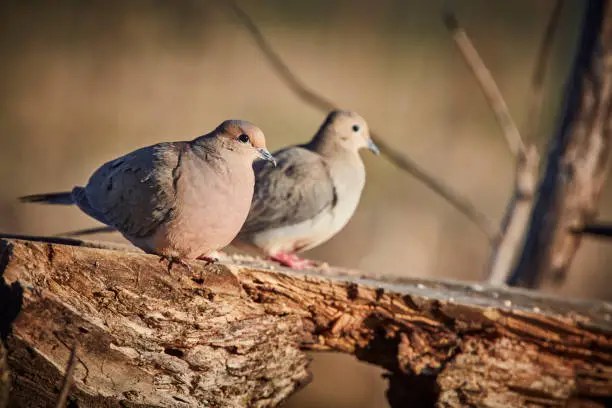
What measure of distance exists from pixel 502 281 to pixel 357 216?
1856 mm

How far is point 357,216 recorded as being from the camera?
20.6 feet

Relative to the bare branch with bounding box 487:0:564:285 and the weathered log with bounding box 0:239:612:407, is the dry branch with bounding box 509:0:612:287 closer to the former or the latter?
the bare branch with bounding box 487:0:564:285

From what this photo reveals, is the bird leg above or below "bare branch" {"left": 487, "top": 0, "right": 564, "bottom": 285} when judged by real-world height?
below

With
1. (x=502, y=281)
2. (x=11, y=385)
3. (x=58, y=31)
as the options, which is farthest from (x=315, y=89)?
(x=11, y=385)

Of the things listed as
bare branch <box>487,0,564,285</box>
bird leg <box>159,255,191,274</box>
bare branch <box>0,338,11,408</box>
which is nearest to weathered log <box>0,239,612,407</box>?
bird leg <box>159,255,191,274</box>

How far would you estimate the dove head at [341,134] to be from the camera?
14.9ft

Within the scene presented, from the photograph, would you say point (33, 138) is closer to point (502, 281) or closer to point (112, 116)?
point (112, 116)

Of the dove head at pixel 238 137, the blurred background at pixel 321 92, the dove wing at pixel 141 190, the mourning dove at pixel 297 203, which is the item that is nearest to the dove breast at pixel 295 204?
the mourning dove at pixel 297 203

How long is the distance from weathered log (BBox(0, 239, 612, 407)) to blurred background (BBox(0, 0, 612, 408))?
2519 mm

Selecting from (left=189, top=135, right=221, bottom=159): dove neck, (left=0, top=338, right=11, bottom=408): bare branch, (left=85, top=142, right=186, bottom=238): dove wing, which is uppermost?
(left=189, top=135, right=221, bottom=159): dove neck

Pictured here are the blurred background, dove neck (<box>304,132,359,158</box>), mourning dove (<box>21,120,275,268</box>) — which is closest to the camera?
mourning dove (<box>21,120,275,268</box>)

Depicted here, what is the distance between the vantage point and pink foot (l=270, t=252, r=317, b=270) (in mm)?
3767

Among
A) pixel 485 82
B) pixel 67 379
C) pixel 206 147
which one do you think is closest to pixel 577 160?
pixel 485 82

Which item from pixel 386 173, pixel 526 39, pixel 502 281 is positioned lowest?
pixel 502 281
